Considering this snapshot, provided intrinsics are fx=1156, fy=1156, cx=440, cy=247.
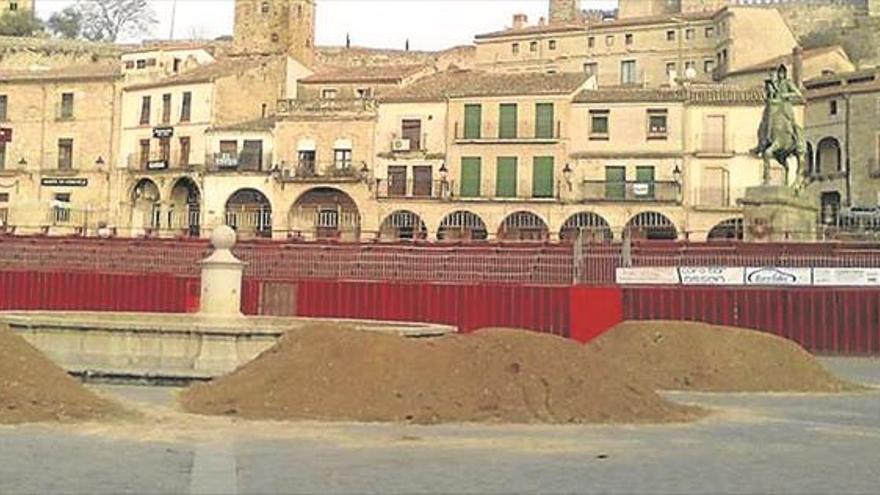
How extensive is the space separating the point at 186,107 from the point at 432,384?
160 feet

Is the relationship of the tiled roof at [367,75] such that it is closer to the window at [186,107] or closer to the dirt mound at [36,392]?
the window at [186,107]

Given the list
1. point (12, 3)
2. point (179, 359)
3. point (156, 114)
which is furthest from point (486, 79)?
point (12, 3)

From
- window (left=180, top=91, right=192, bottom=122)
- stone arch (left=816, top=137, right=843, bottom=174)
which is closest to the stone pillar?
window (left=180, top=91, right=192, bottom=122)

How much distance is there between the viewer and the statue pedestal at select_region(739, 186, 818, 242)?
109 feet

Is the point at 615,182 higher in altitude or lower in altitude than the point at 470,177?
lower

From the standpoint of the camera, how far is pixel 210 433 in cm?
1333

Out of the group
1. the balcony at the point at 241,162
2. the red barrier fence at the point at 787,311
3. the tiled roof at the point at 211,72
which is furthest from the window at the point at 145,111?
the red barrier fence at the point at 787,311

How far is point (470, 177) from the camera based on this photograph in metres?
55.9

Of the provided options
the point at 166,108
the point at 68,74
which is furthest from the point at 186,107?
the point at 68,74

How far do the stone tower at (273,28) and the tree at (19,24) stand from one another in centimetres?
3579

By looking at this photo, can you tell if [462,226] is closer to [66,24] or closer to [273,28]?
[273,28]

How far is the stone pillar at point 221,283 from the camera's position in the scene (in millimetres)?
21438

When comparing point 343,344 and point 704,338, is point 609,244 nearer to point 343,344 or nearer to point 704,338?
point 704,338

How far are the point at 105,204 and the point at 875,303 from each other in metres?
44.3
